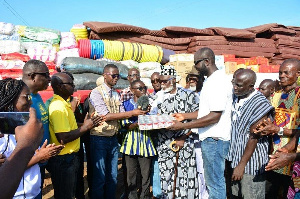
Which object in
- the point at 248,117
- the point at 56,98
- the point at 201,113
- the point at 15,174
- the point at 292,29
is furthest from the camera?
the point at 292,29

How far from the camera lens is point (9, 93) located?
137cm

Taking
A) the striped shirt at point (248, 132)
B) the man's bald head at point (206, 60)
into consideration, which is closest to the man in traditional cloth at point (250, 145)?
the striped shirt at point (248, 132)

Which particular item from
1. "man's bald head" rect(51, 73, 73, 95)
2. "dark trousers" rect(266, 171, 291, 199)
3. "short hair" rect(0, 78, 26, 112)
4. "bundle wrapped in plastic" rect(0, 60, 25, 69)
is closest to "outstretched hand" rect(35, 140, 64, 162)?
"short hair" rect(0, 78, 26, 112)

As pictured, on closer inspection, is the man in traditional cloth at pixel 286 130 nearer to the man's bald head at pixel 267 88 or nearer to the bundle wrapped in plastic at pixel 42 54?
the man's bald head at pixel 267 88

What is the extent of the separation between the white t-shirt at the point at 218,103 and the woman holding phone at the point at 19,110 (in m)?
1.56

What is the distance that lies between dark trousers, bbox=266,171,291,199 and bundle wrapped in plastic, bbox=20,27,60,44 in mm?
6617

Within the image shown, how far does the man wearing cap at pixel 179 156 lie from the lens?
2.80 metres

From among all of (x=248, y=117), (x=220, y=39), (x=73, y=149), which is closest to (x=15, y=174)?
(x=73, y=149)

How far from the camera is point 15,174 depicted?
0.86m

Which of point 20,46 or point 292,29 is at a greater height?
point 292,29

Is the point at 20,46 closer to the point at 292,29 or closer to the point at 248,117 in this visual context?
the point at 248,117

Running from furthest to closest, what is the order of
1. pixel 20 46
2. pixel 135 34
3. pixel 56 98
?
pixel 135 34
pixel 20 46
pixel 56 98

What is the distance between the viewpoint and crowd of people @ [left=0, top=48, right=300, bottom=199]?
212 centimetres

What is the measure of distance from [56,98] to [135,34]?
6253 mm
